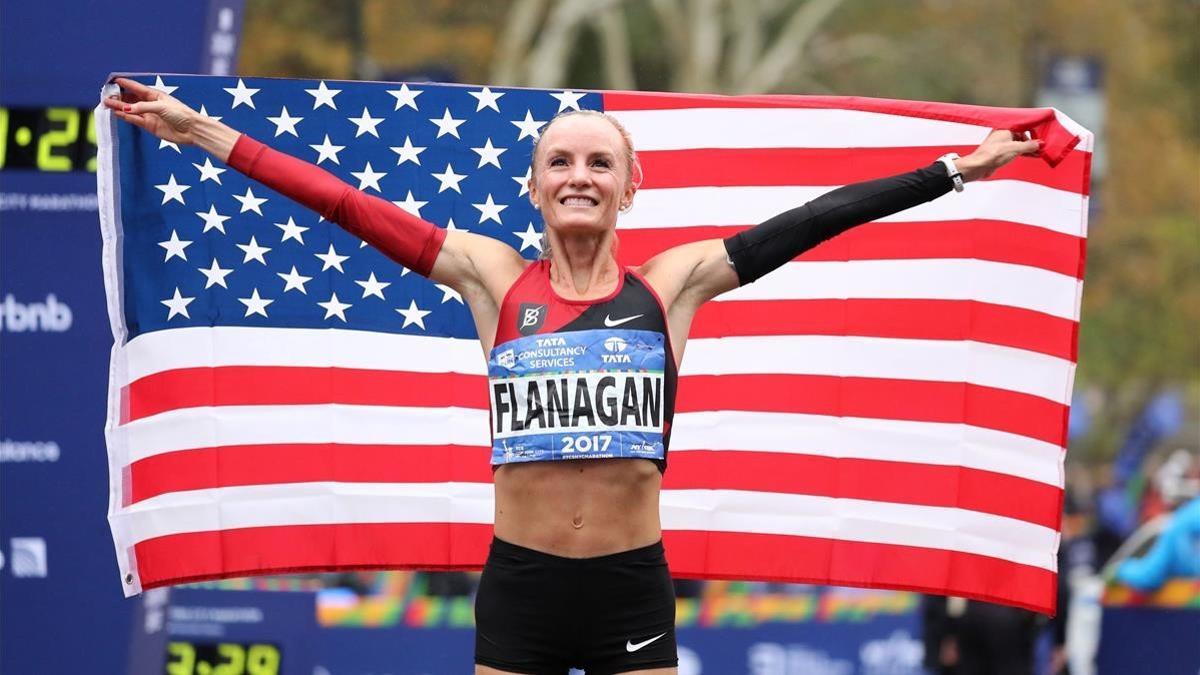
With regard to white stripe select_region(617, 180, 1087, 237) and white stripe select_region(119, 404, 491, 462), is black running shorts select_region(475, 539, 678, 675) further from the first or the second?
white stripe select_region(617, 180, 1087, 237)

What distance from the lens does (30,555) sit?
838cm

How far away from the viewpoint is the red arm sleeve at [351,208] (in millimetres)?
6070

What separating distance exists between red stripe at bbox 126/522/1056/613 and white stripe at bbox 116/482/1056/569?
0.10 feet

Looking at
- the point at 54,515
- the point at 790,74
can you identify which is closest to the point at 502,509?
the point at 54,515

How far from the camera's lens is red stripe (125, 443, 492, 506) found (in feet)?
24.5

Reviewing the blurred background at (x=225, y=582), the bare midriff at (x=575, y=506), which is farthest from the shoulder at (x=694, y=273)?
the blurred background at (x=225, y=582)

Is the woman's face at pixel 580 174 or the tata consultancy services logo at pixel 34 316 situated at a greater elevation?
the woman's face at pixel 580 174

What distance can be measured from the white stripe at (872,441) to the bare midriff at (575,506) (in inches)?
70.0

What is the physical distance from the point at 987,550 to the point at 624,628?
85.8 inches

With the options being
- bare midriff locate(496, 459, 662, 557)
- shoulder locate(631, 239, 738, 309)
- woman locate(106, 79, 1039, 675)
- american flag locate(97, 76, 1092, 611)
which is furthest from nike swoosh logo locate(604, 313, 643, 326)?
american flag locate(97, 76, 1092, 611)

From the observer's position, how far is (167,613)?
8586mm

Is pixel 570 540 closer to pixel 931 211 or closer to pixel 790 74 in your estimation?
pixel 931 211

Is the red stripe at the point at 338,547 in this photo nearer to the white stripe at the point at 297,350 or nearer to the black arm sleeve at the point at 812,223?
the white stripe at the point at 297,350

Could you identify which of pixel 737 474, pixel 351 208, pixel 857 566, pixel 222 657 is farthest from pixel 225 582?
pixel 351 208
